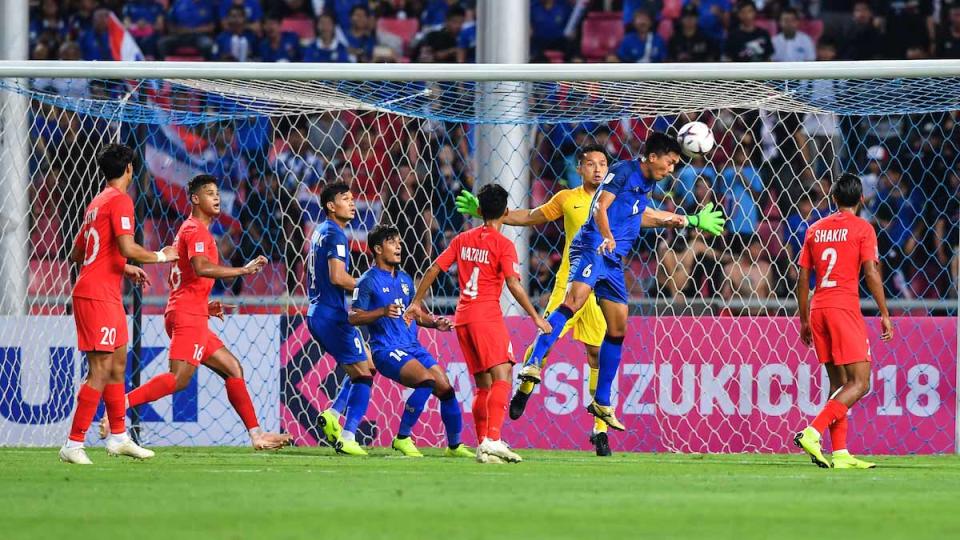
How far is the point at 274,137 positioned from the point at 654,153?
13.4ft

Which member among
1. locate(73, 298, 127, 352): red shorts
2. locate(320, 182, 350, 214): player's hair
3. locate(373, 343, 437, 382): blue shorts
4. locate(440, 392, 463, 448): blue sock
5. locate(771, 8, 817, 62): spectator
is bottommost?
locate(440, 392, 463, 448): blue sock

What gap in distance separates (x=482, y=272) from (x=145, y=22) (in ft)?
32.6

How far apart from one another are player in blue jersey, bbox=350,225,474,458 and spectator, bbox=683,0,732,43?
24.1 ft

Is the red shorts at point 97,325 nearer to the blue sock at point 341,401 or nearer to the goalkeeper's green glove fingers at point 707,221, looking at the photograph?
the blue sock at point 341,401

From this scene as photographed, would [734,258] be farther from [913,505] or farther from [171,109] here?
[913,505]

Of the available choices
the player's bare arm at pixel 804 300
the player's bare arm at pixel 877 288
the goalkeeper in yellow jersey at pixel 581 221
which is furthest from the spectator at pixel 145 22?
the player's bare arm at pixel 877 288

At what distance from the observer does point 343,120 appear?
14250 mm

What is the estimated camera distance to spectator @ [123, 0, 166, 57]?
729 inches

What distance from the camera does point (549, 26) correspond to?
1783 cm

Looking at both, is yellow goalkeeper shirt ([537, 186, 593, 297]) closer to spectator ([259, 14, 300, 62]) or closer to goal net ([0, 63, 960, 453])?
goal net ([0, 63, 960, 453])

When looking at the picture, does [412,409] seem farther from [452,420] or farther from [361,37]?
[361,37]

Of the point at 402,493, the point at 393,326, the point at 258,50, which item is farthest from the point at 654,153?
the point at 258,50

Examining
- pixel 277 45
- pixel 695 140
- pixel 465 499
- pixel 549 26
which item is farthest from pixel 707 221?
pixel 277 45

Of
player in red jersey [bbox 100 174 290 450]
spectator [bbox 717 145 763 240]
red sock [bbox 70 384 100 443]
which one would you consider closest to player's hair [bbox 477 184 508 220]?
player in red jersey [bbox 100 174 290 450]
